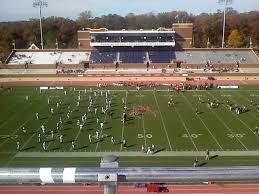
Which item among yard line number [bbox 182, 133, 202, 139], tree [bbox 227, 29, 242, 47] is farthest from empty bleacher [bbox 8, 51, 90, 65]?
yard line number [bbox 182, 133, 202, 139]

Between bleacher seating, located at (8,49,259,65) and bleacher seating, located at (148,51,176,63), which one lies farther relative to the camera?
bleacher seating, located at (148,51,176,63)

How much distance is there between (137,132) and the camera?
2458 cm

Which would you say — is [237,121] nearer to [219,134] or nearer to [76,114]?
[219,134]

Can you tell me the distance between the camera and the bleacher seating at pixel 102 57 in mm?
53188

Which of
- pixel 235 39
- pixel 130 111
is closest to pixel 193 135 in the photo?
pixel 130 111

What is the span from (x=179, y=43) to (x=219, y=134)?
36322mm

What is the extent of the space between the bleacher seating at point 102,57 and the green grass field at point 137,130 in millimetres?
16138

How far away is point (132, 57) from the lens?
5419 centimetres

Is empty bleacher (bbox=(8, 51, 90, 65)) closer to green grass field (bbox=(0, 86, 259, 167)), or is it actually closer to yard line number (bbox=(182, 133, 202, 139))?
green grass field (bbox=(0, 86, 259, 167))

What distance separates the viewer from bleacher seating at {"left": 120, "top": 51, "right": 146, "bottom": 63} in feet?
173

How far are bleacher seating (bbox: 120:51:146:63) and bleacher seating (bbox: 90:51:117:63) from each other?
47.6 inches

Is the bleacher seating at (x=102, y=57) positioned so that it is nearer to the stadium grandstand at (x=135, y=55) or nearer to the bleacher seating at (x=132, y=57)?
the stadium grandstand at (x=135, y=55)

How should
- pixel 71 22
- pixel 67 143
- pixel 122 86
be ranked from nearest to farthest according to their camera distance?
pixel 67 143 → pixel 122 86 → pixel 71 22

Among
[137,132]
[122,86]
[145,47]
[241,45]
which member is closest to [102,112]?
[137,132]
